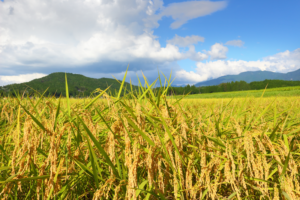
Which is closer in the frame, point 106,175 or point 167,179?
point 167,179

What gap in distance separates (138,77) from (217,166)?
1475 millimetres

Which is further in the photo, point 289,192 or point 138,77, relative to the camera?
point 138,77

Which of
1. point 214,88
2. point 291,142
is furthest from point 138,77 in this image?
point 214,88

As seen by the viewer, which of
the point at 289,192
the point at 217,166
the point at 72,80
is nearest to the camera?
the point at 289,192

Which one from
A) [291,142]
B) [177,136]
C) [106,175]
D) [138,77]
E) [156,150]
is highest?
[138,77]

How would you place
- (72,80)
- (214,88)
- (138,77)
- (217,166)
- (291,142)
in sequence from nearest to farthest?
(217,166), (291,142), (138,77), (214,88), (72,80)

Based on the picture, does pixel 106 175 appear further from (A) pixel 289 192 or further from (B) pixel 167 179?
(A) pixel 289 192

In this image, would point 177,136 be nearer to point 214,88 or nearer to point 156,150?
point 156,150

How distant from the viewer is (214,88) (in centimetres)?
10025

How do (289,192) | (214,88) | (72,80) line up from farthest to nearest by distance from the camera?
(72,80) → (214,88) → (289,192)

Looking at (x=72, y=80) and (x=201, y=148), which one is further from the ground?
(x=72, y=80)

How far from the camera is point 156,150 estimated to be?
4.22 feet

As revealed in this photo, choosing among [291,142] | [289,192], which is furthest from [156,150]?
A: [291,142]

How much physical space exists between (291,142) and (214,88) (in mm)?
107216
